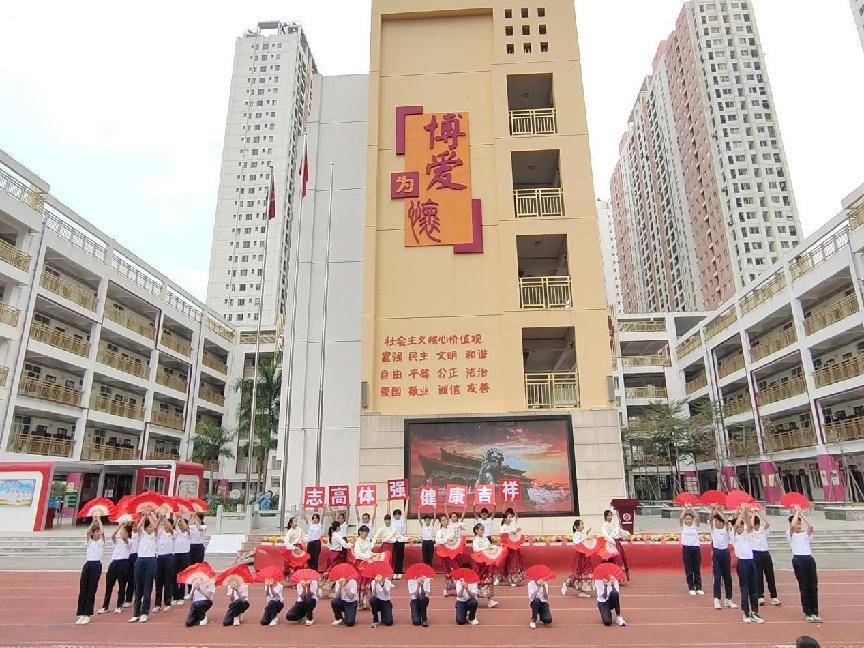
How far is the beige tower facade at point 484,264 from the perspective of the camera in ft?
52.4

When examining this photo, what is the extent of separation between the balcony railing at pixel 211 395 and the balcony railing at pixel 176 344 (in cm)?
321

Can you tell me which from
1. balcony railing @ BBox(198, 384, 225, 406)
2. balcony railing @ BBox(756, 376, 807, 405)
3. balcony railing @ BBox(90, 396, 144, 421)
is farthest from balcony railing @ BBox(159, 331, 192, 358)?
balcony railing @ BBox(756, 376, 807, 405)

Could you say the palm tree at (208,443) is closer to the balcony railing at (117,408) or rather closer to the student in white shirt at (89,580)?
the balcony railing at (117,408)

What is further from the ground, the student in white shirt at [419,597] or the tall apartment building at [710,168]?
the tall apartment building at [710,168]

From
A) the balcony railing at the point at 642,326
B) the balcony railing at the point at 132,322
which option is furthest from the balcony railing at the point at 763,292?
the balcony railing at the point at 132,322

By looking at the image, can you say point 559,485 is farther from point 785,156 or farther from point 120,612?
point 785,156

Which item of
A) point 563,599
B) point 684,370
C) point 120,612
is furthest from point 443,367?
point 684,370

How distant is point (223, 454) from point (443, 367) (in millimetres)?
29110

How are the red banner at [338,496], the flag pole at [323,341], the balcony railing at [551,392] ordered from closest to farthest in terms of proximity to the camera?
the red banner at [338,496] → the flag pole at [323,341] → the balcony railing at [551,392]

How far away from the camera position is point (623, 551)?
1241cm

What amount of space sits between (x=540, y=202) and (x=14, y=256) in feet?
75.6

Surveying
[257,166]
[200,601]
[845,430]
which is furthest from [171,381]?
[257,166]

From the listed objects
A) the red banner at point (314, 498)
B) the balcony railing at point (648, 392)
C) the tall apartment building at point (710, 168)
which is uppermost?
the tall apartment building at point (710, 168)

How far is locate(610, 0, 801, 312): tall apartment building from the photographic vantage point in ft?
194
